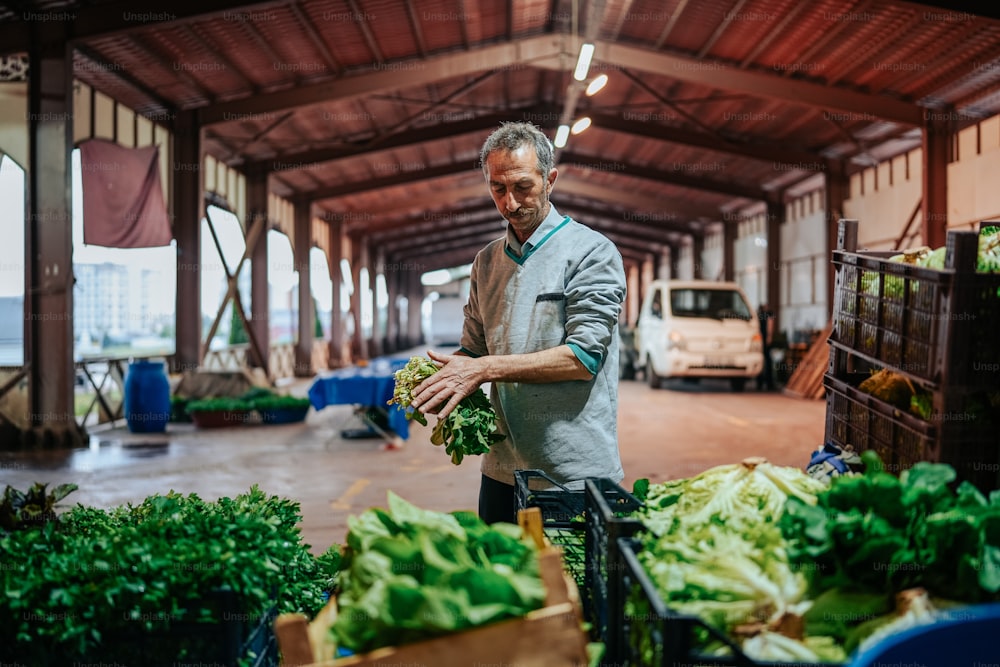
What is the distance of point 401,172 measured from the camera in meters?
23.0

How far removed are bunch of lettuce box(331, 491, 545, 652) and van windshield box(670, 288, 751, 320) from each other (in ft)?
55.6

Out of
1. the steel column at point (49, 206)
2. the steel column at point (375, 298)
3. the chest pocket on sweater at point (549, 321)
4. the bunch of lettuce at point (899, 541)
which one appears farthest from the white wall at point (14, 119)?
the steel column at point (375, 298)

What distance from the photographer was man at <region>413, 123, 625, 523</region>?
108 inches

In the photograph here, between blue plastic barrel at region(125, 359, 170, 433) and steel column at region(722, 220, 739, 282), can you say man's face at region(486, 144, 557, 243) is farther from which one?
steel column at region(722, 220, 739, 282)

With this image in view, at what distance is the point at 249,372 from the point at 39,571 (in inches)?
551

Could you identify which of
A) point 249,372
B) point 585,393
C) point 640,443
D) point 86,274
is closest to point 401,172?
point 249,372

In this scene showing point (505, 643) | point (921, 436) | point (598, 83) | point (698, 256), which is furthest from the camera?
point (698, 256)

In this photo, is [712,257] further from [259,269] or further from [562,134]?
[259,269]

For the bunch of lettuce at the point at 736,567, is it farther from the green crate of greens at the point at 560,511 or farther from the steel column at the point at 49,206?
the steel column at the point at 49,206

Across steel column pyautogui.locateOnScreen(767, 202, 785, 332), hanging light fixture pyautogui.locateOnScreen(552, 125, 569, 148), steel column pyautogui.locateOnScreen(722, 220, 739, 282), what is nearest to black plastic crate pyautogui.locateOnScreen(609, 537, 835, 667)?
hanging light fixture pyautogui.locateOnScreen(552, 125, 569, 148)

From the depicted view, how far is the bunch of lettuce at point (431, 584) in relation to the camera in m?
1.48

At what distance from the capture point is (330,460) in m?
10.2

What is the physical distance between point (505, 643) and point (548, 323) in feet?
4.89

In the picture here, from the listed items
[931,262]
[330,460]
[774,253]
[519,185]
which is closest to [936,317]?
[931,262]
